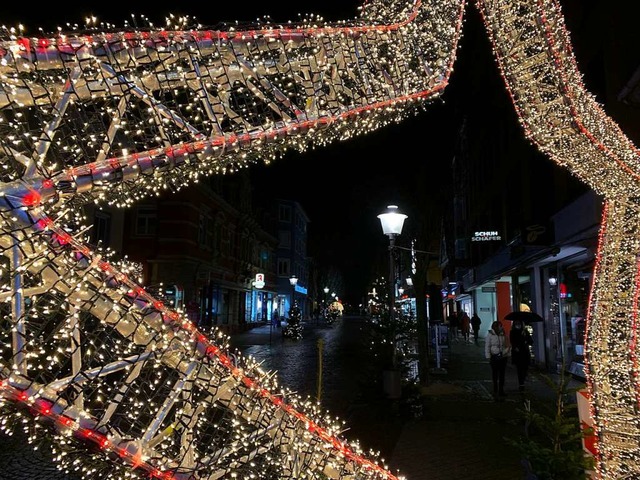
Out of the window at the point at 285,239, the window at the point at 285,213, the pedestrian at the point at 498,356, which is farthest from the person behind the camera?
the window at the point at 285,213

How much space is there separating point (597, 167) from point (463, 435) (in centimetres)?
637

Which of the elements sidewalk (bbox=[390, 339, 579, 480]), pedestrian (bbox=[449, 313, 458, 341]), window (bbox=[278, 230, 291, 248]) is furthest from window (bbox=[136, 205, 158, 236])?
window (bbox=[278, 230, 291, 248])

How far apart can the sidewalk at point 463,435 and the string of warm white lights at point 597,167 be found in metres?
2.43

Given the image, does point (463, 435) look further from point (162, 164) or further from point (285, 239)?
point (285, 239)

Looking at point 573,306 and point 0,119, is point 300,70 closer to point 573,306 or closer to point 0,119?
point 0,119

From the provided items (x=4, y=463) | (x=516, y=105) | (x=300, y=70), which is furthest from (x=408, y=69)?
(x=4, y=463)

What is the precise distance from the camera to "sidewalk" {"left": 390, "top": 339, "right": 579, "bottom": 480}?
5.98 meters

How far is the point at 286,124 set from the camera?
5.01 ft

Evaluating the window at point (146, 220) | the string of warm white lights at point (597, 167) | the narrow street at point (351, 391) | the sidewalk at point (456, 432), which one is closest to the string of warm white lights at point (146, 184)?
the string of warm white lights at point (597, 167)

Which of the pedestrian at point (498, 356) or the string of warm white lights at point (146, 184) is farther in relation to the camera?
the pedestrian at point (498, 356)

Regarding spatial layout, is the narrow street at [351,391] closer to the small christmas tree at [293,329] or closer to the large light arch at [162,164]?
the large light arch at [162,164]

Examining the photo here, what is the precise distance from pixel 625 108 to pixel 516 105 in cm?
1016

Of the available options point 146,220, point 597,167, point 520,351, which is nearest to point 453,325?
point 520,351

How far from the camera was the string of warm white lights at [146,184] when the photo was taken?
121 centimetres
